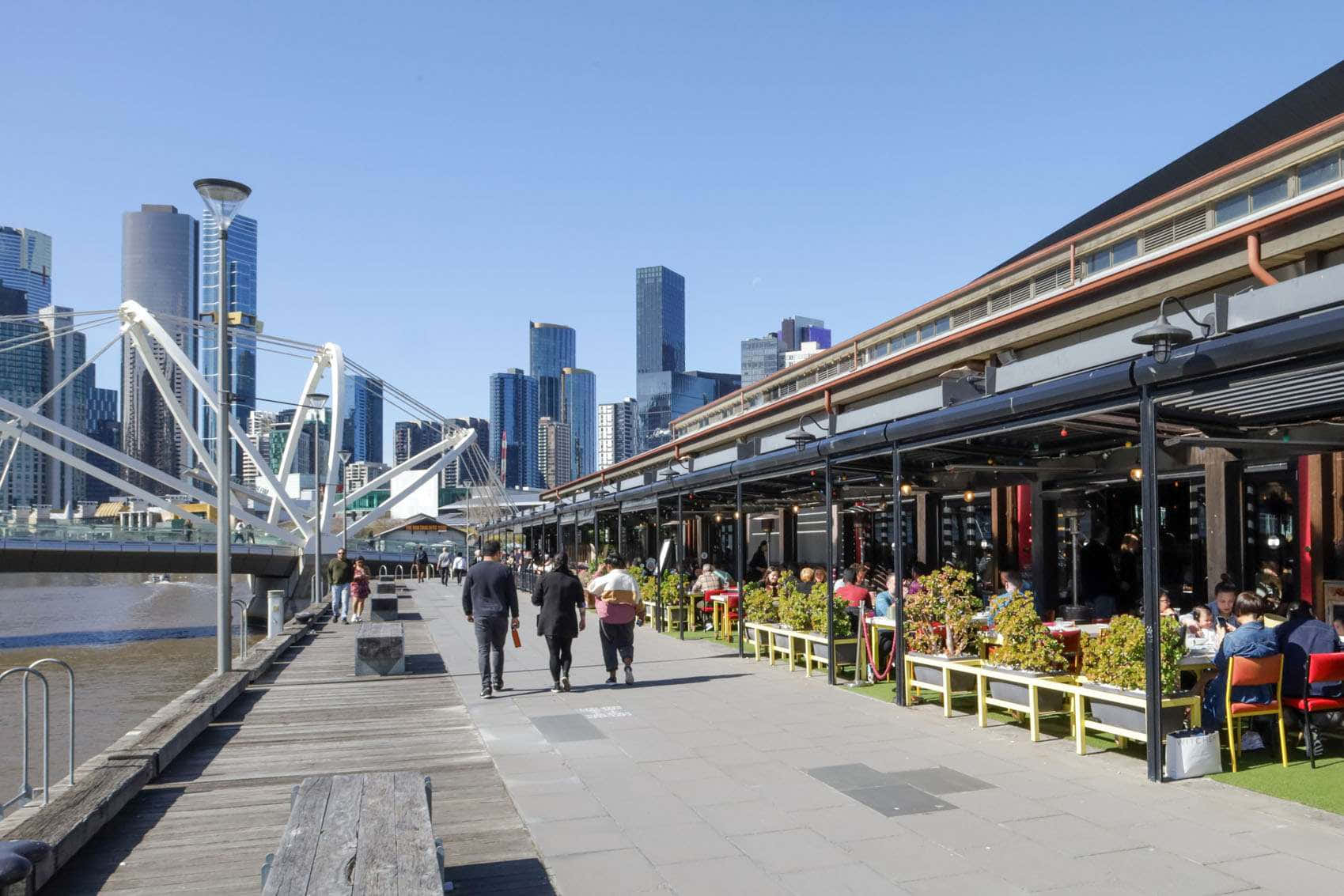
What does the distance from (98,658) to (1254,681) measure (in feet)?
116

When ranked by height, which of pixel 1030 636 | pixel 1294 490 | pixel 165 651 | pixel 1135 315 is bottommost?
pixel 165 651

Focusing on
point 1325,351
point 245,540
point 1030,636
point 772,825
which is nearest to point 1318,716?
point 1030,636

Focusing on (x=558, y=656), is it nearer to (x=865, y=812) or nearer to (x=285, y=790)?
(x=285, y=790)

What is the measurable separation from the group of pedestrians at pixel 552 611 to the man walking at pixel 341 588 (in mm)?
15102

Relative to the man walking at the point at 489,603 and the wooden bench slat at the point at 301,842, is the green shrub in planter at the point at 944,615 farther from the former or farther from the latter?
the wooden bench slat at the point at 301,842

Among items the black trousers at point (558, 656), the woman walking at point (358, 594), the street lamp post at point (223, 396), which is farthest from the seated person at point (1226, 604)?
the woman walking at point (358, 594)

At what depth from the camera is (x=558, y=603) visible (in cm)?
1212

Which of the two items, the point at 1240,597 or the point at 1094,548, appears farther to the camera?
the point at 1094,548

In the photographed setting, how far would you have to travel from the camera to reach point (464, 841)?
638cm

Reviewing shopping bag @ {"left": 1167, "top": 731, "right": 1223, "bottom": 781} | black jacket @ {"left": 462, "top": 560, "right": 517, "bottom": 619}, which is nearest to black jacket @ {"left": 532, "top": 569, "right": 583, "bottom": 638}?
black jacket @ {"left": 462, "top": 560, "right": 517, "bottom": 619}

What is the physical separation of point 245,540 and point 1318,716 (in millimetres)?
61042

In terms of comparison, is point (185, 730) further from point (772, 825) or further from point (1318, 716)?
point (1318, 716)

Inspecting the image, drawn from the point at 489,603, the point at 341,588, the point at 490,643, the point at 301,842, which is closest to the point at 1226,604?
the point at 489,603

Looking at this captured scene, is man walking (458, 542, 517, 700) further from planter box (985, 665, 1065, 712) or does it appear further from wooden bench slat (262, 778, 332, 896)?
wooden bench slat (262, 778, 332, 896)
